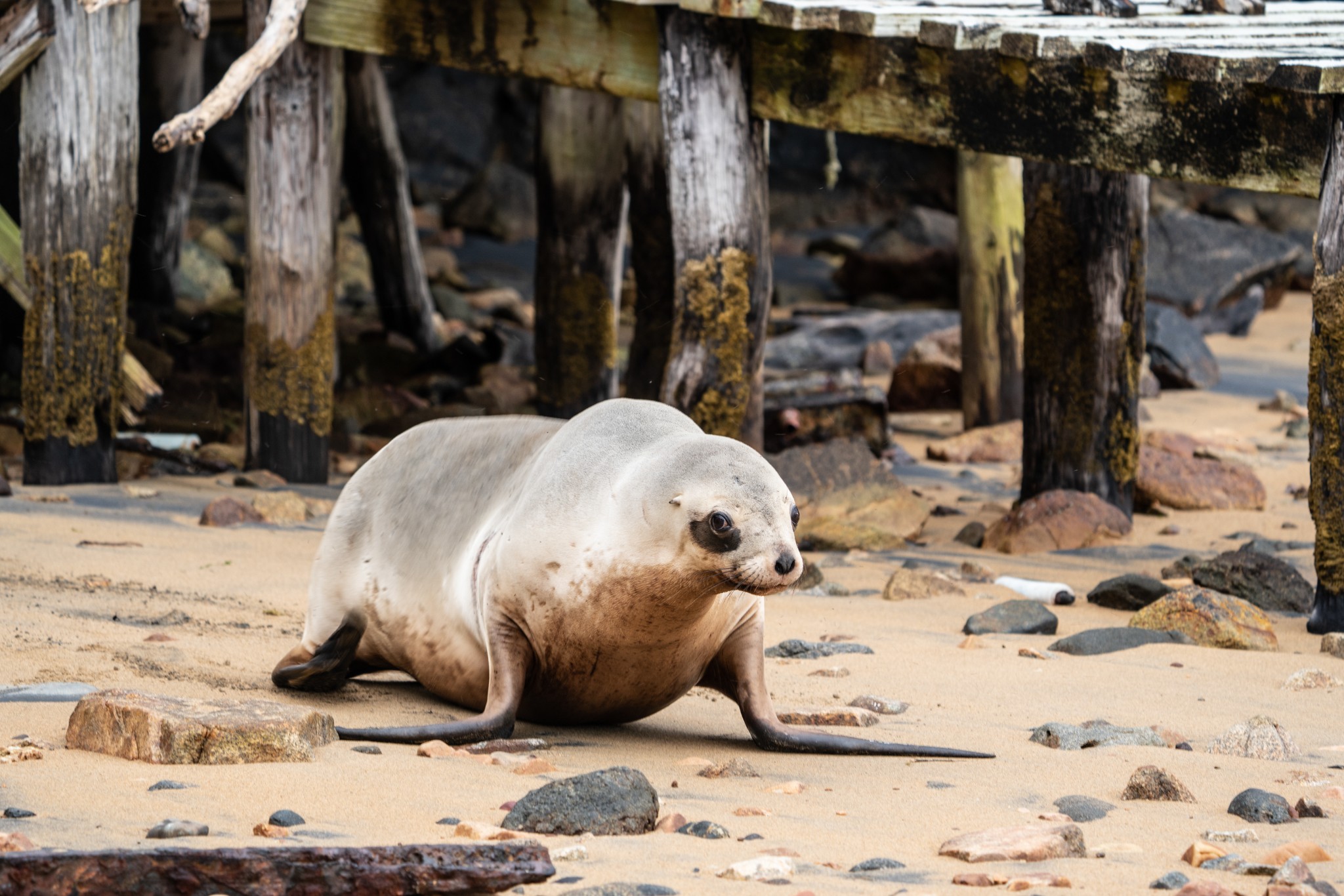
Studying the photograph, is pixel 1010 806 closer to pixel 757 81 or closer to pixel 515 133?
pixel 757 81

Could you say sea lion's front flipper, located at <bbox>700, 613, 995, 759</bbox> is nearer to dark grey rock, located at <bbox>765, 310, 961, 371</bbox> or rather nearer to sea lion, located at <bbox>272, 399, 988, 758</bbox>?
sea lion, located at <bbox>272, 399, 988, 758</bbox>

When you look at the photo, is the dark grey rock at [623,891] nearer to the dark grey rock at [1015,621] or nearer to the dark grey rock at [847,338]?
the dark grey rock at [1015,621]

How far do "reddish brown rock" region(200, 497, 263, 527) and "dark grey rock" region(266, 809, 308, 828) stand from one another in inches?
152

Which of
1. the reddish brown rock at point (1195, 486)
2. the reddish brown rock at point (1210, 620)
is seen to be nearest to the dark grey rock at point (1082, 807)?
the reddish brown rock at point (1210, 620)

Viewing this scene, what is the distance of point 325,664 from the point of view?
3.97m

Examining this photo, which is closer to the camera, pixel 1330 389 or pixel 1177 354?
pixel 1330 389

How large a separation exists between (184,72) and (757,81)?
595 centimetres

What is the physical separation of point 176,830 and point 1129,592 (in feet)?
12.4

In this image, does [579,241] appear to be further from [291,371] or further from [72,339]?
[72,339]

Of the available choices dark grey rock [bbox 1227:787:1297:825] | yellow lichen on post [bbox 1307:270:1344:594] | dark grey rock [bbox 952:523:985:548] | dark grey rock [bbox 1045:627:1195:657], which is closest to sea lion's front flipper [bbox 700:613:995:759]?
dark grey rock [bbox 1227:787:1297:825]

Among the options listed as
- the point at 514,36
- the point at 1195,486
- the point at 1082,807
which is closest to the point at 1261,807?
the point at 1082,807

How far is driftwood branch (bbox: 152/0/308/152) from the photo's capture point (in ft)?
15.6

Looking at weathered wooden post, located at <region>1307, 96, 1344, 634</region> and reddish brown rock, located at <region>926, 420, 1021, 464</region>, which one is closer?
weathered wooden post, located at <region>1307, 96, 1344, 634</region>

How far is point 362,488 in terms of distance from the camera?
14.3 feet
